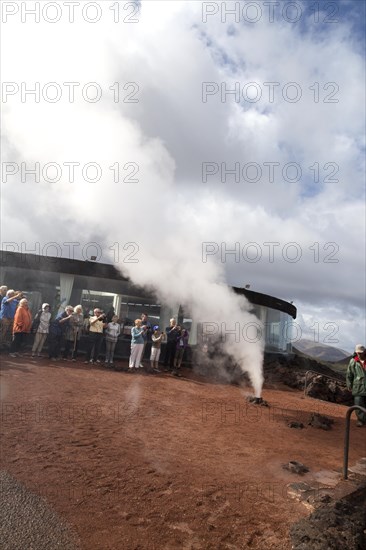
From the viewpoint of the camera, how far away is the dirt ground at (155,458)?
3623 millimetres

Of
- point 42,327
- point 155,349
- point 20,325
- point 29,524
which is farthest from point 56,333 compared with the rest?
point 29,524

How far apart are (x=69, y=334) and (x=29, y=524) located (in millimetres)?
9364

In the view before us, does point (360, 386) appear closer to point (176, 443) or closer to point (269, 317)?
point (176, 443)

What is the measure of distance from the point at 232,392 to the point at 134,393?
3.86m

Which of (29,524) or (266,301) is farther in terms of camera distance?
(266,301)

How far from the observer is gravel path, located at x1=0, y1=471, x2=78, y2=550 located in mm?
3160

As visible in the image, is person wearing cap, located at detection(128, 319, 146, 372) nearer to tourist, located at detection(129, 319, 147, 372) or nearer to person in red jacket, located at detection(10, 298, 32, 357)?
tourist, located at detection(129, 319, 147, 372)

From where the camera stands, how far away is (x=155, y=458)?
5238mm

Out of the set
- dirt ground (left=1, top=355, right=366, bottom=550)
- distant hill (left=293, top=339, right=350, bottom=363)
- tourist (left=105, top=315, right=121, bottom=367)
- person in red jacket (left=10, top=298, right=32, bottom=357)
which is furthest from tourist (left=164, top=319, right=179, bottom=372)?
distant hill (left=293, top=339, right=350, bottom=363)

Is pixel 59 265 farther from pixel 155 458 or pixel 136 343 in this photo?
pixel 155 458

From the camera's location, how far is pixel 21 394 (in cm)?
732

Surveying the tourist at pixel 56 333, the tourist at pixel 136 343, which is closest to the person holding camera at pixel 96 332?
the tourist at pixel 56 333

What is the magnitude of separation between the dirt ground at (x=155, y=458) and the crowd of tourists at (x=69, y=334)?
78.0 inches

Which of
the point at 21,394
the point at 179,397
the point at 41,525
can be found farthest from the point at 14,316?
the point at 41,525
